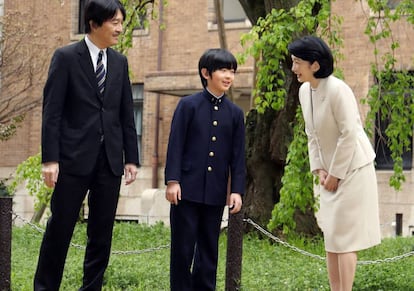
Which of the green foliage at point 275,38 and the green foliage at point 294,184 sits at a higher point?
the green foliage at point 275,38

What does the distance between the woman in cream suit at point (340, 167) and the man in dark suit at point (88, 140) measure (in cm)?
127

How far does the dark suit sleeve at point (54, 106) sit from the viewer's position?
6164 millimetres

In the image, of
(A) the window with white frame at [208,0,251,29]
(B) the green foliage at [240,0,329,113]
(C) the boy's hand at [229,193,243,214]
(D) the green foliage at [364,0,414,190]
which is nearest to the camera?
(C) the boy's hand at [229,193,243,214]

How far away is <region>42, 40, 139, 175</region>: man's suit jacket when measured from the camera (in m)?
6.22

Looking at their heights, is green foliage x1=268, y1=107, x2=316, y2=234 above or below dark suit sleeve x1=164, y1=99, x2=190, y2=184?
below

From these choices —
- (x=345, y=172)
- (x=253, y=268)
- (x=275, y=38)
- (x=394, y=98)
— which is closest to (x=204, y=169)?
(x=345, y=172)

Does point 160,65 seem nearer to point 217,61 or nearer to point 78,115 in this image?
point 217,61

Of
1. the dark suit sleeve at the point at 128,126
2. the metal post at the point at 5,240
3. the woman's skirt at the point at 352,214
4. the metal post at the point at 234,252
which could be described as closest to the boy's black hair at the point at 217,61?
the dark suit sleeve at the point at 128,126

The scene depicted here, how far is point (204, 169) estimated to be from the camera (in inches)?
261

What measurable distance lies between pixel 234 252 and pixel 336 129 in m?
2.08

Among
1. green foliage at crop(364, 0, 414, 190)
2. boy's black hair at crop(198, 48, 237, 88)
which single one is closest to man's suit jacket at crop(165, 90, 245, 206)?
boy's black hair at crop(198, 48, 237, 88)

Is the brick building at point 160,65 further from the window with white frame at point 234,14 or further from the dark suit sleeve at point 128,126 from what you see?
the dark suit sleeve at point 128,126

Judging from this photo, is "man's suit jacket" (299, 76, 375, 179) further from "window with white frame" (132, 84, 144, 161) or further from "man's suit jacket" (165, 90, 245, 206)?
"window with white frame" (132, 84, 144, 161)

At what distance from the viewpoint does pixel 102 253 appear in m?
6.47
